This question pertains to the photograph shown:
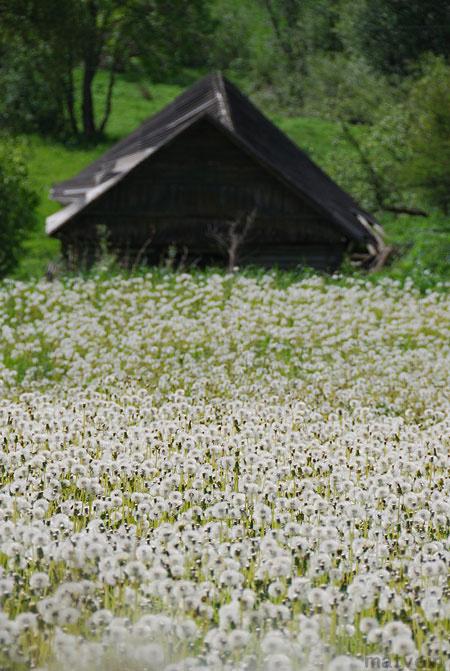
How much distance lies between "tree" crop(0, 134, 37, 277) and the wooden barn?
1917mm

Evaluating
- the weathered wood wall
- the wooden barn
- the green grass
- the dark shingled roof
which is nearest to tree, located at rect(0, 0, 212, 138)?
the green grass

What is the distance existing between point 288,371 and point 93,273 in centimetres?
740

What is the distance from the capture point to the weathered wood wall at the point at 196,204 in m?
18.5

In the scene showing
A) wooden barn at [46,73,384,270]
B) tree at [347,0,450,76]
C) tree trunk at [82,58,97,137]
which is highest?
tree at [347,0,450,76]

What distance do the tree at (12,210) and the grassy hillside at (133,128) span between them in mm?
563

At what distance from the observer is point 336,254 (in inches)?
792

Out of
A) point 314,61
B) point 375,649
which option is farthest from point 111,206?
point 314,61

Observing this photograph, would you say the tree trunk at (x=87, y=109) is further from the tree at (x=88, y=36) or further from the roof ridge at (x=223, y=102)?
the roof ridge at (x=223, y=102)

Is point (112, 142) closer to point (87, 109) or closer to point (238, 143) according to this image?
point (87, 109)

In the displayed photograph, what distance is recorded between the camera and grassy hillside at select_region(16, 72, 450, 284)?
2015cm

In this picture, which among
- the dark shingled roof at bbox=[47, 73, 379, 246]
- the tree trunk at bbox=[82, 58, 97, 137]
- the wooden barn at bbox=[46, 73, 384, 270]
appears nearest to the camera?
the dark shingled roof at bbox=[47, 73, 379, 246]

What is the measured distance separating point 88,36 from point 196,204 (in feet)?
21.4

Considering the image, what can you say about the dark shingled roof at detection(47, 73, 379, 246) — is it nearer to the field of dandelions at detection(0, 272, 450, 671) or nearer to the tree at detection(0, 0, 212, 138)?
the tree at detection(0, 0, 212, 138)

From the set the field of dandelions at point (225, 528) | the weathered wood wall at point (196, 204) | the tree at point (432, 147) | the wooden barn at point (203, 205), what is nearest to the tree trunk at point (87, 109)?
the tree at point (432, 147)
